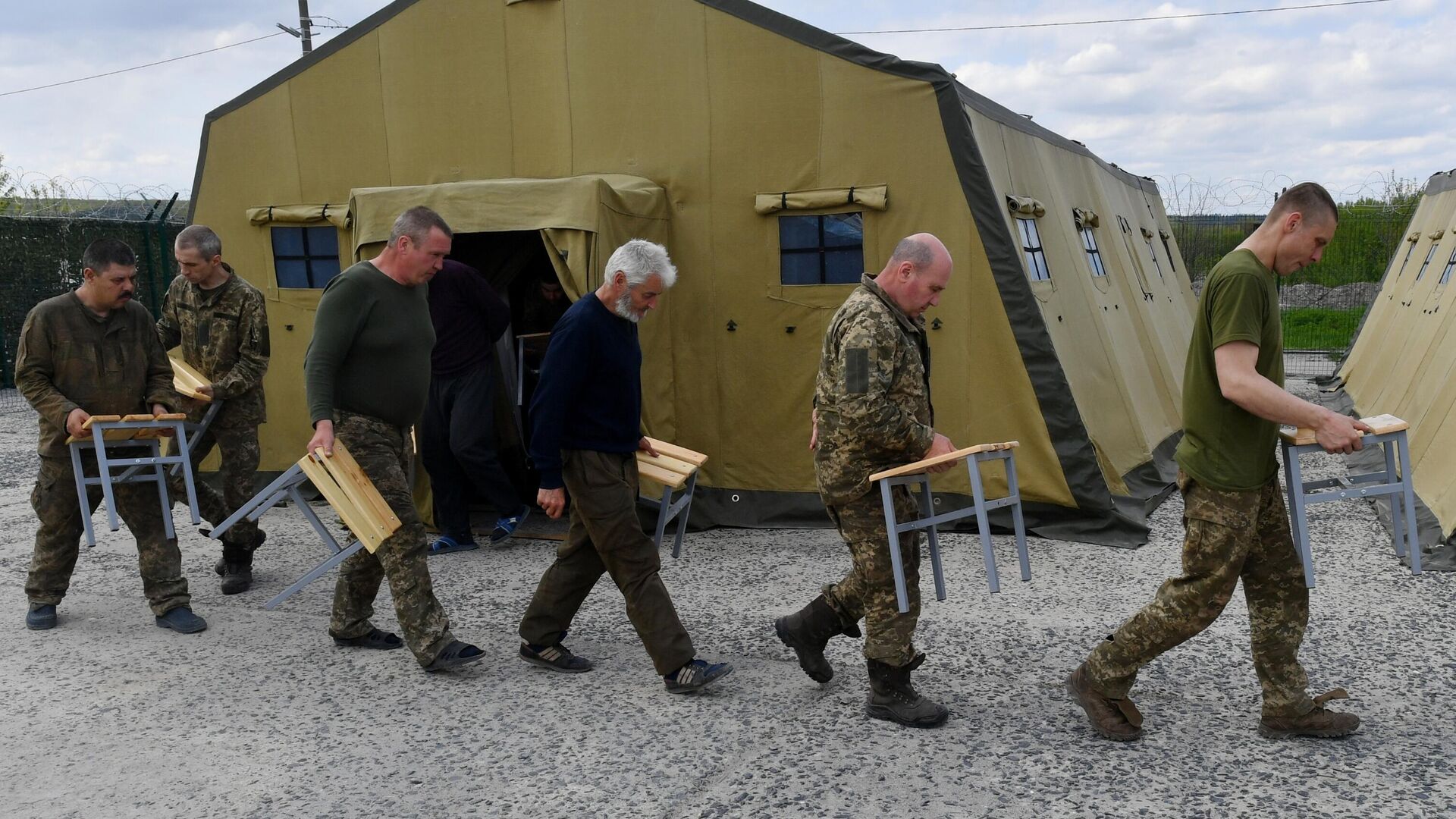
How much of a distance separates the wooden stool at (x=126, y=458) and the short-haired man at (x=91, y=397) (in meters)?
0.06

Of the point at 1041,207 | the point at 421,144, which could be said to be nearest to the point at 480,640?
the point at 421,144

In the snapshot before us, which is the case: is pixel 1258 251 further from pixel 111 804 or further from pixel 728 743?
pixel 111 804

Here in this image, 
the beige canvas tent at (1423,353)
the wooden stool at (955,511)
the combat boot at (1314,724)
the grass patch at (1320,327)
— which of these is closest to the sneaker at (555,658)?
the wooden stool at (955,511)

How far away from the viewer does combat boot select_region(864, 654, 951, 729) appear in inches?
155

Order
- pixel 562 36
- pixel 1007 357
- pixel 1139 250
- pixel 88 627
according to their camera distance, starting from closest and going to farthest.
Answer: pixel 88 627 < pixel 1007 357 < pixel 562 36 < pixel 1139 250

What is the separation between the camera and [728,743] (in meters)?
3.88

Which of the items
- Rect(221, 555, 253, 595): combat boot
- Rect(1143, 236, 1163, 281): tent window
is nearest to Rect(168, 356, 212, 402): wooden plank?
Rect(221, 555, 253, 595): combat boot

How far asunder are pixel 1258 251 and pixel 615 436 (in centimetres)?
232

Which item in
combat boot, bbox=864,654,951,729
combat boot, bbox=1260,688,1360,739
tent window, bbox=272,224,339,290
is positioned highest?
tent window, bbox=272,224,339,290

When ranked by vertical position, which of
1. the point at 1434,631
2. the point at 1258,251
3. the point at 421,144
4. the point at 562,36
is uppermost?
the point at 562,36

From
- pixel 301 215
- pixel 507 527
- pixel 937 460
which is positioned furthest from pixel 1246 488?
pixel 301 215

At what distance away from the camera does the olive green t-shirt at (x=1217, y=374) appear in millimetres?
3443

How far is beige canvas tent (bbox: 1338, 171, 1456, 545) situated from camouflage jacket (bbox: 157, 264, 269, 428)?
20.6 ft

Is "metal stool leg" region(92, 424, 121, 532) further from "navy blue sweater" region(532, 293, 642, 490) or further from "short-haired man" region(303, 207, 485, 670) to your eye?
"navy blue sweater" region(532, 293, 642, 490)
